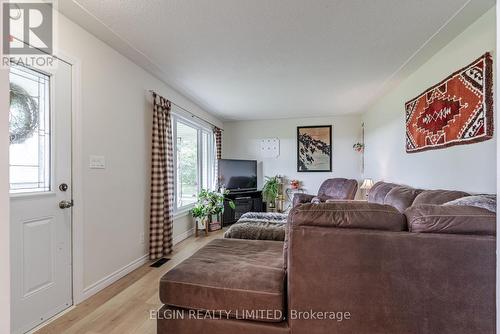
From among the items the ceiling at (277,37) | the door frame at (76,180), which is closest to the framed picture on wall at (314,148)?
the ceiling at (277,37)

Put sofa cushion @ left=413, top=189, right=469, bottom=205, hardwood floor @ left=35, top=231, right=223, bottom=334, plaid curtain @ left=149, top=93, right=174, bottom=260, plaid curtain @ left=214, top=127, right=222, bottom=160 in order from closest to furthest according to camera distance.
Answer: hardwood floor @ left=35, top=231, right=223, bottom=334 < sofa cushion @ left=413, top=189, right=469, bottom=205 < plaid curtain @ left=149, top=93, right=174, bottom=260 < plaid curtain @ left=214, top=127, right=222, bottom=160

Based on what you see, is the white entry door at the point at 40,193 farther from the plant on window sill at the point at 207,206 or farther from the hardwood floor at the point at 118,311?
the plant on window sill at the point at 207,206

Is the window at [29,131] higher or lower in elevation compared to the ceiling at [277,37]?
lower

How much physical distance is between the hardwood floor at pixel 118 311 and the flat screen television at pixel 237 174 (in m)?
2.61

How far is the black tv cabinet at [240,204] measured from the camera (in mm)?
4875

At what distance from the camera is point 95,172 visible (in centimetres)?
221

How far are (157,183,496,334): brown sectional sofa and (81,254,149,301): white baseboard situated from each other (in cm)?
107

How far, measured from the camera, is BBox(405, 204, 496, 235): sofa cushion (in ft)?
3.83

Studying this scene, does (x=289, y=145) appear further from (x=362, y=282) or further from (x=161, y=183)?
(x=362, y=282)

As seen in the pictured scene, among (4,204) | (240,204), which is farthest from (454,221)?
(240,204)

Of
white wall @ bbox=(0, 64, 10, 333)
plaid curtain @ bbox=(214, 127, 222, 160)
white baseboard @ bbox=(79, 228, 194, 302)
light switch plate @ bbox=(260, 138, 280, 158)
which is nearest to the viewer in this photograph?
white wall @ bbox=(0, 64, 10, 333)

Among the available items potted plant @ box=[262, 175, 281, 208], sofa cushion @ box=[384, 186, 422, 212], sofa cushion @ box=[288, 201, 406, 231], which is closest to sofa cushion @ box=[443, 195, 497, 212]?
sofa cushion @ box=[288, 201, 406, 231]

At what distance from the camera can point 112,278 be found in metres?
2.37

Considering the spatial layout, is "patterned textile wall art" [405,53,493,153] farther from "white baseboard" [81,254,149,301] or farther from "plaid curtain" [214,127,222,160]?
"plaid curtain" [214,127,222,160]
